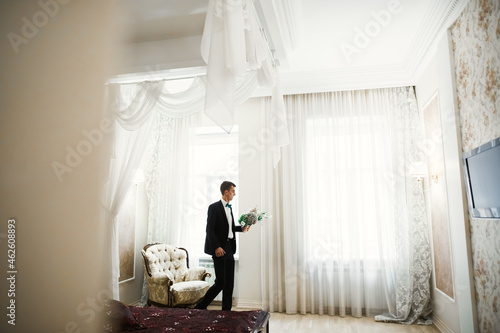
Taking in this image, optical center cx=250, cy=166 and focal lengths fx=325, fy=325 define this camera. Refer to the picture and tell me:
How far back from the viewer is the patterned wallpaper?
7.63 feet

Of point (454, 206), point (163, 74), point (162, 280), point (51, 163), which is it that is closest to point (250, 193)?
point (162, 280)

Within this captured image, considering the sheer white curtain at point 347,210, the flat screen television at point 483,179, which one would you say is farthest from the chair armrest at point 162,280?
the flat screen television at point 483,179

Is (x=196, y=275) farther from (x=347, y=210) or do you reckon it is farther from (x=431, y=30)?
(x=431, y=30)

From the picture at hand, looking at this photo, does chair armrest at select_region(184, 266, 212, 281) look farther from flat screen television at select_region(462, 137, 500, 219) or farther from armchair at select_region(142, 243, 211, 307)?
flat screen television at select_region(462, 137, 500, 219)

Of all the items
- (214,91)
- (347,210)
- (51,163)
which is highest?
(214,91)

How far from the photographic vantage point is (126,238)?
14.8ft

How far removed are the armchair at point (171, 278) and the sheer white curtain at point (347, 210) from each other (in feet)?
3.04

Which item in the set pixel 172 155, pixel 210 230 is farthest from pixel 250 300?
pixel 172 155

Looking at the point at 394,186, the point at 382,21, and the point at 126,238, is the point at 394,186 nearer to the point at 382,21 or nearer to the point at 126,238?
the point at 382,21

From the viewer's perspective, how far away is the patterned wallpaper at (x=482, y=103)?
7.63 feet

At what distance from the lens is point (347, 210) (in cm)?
437

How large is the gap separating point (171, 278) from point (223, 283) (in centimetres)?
108

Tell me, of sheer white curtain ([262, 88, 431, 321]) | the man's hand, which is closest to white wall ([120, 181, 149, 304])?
the man's hand

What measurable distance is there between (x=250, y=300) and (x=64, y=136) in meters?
4.47
